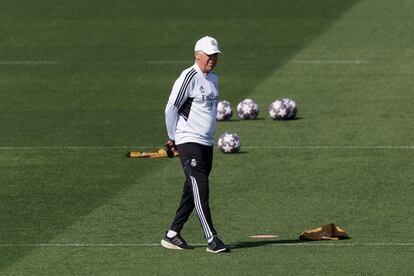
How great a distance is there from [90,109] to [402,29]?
1494cm

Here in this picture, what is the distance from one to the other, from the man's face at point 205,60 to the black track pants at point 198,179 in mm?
1033

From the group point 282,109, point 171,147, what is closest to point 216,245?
point 171,147

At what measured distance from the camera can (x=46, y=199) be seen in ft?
74.0

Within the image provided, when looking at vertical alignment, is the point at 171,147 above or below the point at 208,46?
below

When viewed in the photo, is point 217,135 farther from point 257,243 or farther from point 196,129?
point 196,129

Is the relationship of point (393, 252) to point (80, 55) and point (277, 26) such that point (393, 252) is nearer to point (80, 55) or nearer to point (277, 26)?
point (80, 55)

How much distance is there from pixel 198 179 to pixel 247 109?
41.5 feet

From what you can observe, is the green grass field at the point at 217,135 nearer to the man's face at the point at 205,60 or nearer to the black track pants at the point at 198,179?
the black track pants at the point at 198,179

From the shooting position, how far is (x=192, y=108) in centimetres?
1859

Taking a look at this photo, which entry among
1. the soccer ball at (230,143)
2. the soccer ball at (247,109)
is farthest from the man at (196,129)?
the soccer ball at (247,109)

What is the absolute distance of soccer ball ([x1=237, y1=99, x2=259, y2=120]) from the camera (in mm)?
31031

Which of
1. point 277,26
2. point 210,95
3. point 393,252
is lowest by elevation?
point 393,252

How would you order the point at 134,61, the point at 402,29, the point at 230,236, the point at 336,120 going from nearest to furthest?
1. the point at 230,236
2. the point at 336,120
3. the point at 134,61
4. the point at 402,29

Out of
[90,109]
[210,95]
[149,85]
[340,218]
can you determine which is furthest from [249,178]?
[149,85]
